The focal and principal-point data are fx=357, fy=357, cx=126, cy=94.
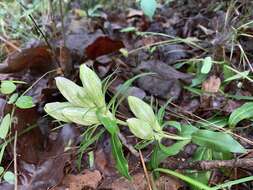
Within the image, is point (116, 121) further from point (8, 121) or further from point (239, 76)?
point (239, 76)

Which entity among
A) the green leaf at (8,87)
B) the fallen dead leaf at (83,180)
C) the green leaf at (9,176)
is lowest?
the fallen dead leaf at (83,180)

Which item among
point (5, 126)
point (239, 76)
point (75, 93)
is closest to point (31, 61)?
point (5, 126)

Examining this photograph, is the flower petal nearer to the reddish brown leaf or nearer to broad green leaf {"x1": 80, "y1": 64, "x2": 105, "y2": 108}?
broad green leaf {"x1": 80, "y1": 64, "x2": 105, "y2": 108}

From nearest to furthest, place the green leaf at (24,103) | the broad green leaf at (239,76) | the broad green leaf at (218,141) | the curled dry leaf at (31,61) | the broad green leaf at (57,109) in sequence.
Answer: the broad green leaf at (218,141)
the broad green leaf at (57,109)
the green leaf at (24,103)
the broad green leaf at (239,76)
the curled dry leaf at (31,61)

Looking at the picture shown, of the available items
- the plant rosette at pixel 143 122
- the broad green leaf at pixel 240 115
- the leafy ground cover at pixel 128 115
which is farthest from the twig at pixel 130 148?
the broad green leaf at pixel 240 115

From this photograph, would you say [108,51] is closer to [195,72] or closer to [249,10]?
[195,72]

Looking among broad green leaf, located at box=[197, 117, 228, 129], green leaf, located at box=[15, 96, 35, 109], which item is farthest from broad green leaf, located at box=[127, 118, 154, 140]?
green leaf, located at box=[15, 96, 35, 109]

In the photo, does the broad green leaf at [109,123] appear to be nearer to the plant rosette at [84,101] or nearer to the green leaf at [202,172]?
the plant rosette at [84,101]

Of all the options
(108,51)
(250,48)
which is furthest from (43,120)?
(250,48)

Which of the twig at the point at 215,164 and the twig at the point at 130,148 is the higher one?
the twig at the point at 215,164
